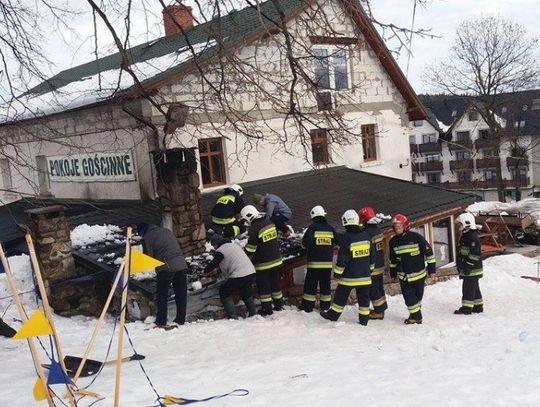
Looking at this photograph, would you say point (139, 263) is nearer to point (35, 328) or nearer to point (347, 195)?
point (35, 328)

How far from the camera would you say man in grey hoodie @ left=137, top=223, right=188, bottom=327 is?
791 centimetres

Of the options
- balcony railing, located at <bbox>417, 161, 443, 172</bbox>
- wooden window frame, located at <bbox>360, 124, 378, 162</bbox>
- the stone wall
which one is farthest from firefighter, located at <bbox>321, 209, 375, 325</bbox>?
balcony railing, located at <bbox>417, 161, 443, 172</bbox>

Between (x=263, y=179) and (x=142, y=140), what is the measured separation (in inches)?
151

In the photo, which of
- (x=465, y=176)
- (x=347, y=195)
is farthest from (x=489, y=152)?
(x=347, y=195)

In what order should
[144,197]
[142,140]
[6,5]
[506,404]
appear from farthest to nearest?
[144,197] < [142,140] < [6,5] < [506,404]

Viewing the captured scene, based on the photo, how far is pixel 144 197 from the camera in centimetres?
1295

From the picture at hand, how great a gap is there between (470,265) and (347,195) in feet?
15.9

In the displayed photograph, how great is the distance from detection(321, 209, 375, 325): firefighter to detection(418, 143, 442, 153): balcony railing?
47.1m

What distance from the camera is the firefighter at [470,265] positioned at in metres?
9.62

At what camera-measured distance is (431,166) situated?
54.2 metres

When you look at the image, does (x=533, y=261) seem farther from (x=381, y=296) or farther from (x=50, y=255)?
(x=50, y=255)

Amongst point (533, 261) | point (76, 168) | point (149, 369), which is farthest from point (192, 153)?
point (533, 261)

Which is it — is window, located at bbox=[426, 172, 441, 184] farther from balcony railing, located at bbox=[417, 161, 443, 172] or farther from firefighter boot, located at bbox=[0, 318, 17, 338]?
firefighter boot, located at bbox=[0, 318, 17, 338]

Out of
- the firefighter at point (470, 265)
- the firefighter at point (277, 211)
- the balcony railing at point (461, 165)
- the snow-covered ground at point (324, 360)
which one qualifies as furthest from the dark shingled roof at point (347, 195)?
the balcony railing at point (461, 165)
